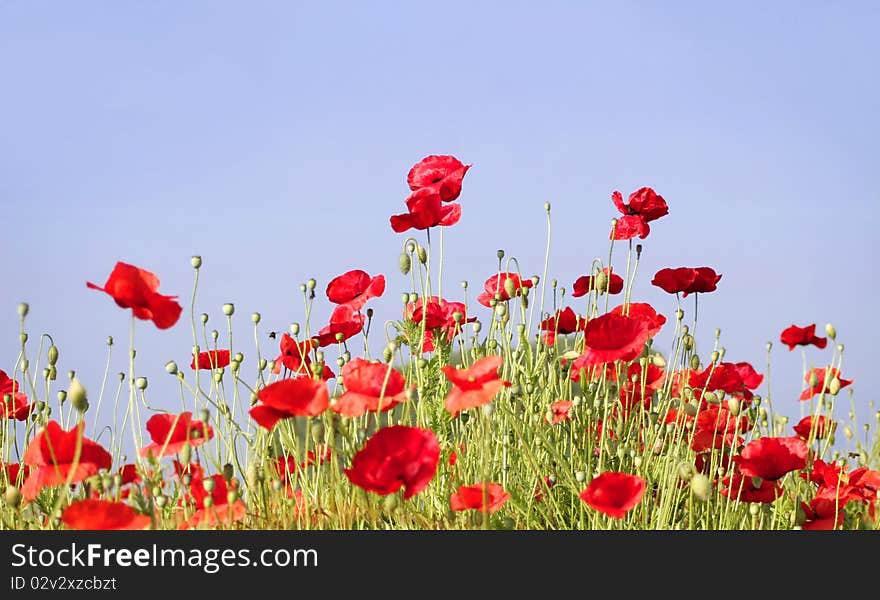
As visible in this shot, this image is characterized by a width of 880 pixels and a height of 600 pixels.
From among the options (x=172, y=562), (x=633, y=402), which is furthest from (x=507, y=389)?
(x=172, y=562)

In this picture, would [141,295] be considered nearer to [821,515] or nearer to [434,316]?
[434,316]

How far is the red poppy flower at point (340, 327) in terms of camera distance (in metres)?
2.30

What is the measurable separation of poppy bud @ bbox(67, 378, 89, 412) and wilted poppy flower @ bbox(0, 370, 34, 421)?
Answer: 1060 millimetres

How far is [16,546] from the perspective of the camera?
4.48 feet

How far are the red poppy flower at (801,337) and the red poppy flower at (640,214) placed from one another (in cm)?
50

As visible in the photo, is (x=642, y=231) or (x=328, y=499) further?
(x=642, y=231)

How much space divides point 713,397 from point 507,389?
0.49 m

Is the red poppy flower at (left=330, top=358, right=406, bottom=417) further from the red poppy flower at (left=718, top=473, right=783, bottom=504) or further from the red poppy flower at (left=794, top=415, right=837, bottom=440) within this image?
the red poppy flower at (left=794, top=415, right=837, bottom=440)

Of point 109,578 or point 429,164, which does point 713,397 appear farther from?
point 109,578

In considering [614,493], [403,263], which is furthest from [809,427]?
[614,493]

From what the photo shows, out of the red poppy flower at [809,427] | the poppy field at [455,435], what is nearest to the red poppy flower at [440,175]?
the poppy field at [455,435]

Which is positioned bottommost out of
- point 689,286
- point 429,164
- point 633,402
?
point 633,402

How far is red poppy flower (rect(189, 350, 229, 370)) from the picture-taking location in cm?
221

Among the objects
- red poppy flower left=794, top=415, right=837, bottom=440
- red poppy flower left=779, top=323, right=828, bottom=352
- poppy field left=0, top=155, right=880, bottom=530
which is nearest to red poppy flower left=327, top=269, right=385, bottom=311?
poppy field left=0, top=155, right=880, bottom=530
